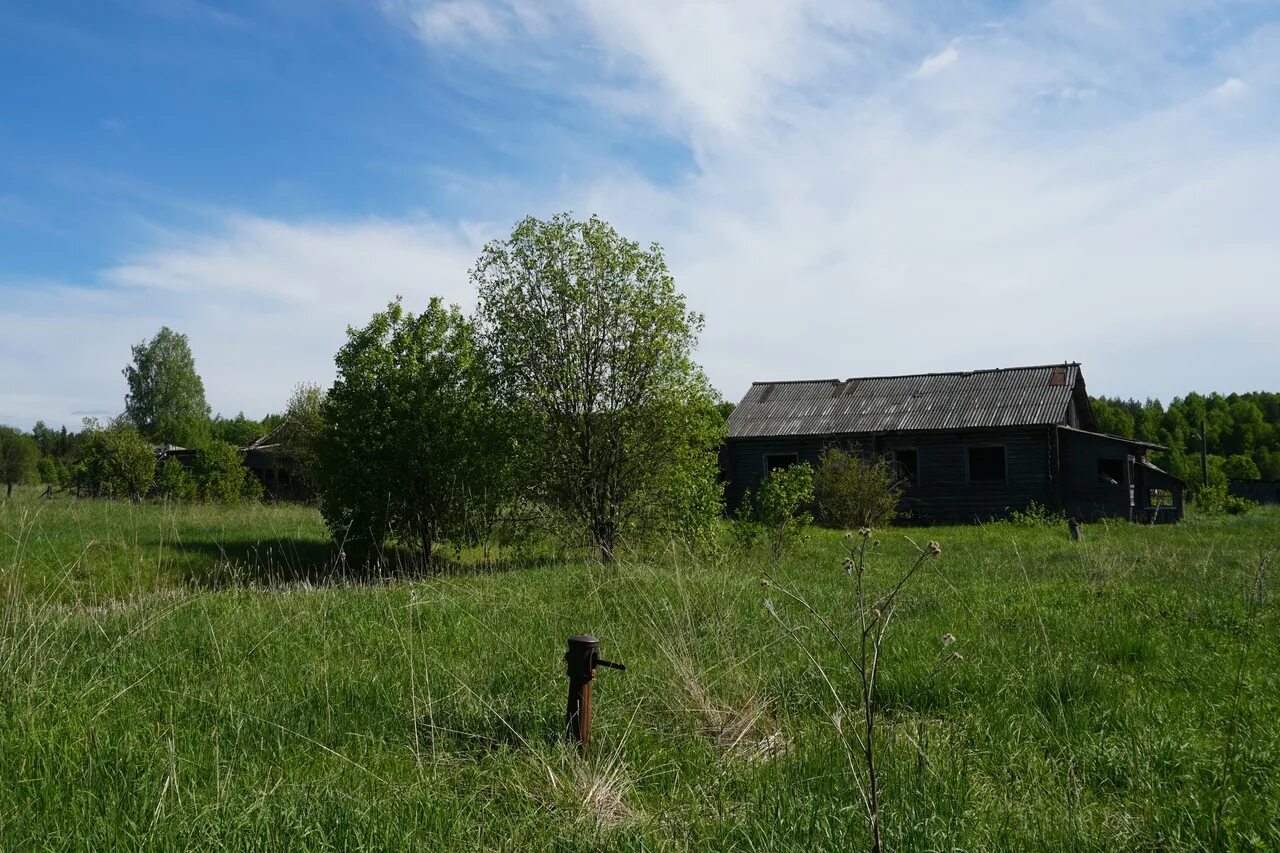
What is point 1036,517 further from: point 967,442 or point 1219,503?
point 1219,503

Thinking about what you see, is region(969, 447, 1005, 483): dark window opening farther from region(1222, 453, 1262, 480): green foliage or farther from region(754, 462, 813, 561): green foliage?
region(1222, 453, 1262, 480): green foliage

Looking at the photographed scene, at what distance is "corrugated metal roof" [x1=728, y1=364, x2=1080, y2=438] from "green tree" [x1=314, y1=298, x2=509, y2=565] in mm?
15516

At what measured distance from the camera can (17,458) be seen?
207 feet

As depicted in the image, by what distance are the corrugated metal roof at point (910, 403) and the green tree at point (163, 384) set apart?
152ft

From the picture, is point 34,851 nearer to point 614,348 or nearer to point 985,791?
point 985,791

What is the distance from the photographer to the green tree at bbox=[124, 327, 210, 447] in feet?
201

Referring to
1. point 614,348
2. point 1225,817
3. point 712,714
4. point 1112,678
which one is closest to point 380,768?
point 712,714

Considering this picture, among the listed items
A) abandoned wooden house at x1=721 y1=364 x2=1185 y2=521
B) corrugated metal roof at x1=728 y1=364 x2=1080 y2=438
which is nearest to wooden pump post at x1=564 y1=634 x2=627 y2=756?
abandoned wooden house at x1=721 y1=364 x2=1185 y2=521

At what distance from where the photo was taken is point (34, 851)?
295cm

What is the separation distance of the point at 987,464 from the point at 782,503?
59.6ft

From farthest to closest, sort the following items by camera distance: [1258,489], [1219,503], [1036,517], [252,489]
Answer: [1258,489] < [252,489] < [1219,503] < [1036,517]

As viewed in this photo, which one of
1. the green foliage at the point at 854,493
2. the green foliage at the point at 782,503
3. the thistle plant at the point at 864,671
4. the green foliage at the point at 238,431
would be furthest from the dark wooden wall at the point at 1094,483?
the green foliage at the point at 238,431

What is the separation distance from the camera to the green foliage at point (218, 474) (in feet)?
90.7

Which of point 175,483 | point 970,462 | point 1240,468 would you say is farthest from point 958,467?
point 1240,468
